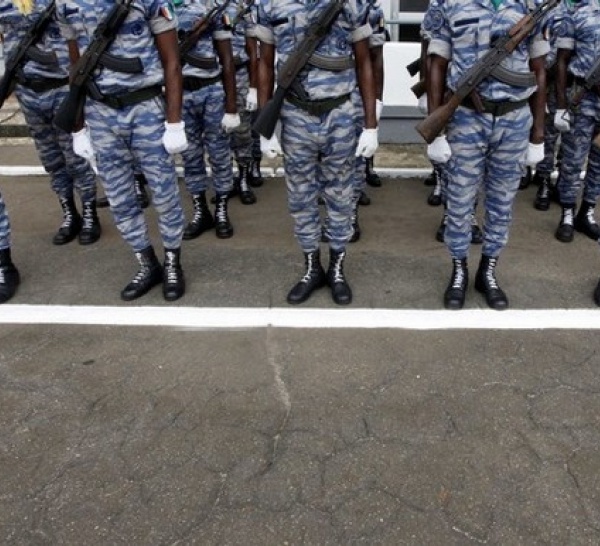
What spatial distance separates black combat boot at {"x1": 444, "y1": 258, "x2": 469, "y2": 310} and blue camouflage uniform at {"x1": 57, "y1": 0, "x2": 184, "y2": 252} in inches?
60.9

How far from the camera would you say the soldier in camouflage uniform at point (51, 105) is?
3463mm

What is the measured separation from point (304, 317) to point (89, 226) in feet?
6.11

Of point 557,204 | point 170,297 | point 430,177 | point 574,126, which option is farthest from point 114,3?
point 557,204

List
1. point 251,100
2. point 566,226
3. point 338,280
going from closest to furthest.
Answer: point 338,280
point 566,226
point 251,100

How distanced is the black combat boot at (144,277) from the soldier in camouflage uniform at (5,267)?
66 cm

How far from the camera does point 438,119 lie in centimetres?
276

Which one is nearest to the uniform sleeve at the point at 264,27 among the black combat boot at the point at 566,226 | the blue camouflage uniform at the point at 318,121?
the blue camouflage uniform at the point at 318,121

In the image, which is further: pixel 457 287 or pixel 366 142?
pixel 457 287

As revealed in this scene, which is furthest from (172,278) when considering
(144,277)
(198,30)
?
(198,30)

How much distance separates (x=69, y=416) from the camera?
2.43 m

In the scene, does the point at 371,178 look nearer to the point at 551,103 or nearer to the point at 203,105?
the point at 551,103

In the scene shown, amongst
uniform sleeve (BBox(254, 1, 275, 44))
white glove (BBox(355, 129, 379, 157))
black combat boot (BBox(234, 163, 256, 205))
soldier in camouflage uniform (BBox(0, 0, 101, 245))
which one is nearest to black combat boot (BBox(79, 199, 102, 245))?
soldier in camouflage uniform (BBox(0, 0, 101, 245))

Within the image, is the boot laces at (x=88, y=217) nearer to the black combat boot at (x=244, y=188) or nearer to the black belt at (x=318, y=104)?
the black combat boot at (x=244, y=188)

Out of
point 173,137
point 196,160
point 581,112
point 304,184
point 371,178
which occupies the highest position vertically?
point 173,137
